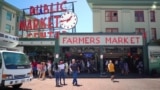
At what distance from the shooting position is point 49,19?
34.8 metres

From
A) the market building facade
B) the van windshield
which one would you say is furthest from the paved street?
the market building facade

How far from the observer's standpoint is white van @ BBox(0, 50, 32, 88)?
1210 centimetres

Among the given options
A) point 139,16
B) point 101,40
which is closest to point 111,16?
point 139,16

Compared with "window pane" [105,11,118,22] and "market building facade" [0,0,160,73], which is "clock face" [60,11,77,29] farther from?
"window pane" [105,11,118,22]

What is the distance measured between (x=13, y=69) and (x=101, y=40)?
17878mm

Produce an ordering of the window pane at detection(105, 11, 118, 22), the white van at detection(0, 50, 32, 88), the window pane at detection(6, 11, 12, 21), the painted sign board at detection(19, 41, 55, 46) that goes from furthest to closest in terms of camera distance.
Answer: the window pane at detection(6, 11, 12, 21) < the window pane at detection(105, 11, 118, 22) < the painted sign board at detection(19, 41, 55, 46) < the white van at detection(0, 50, 32, 88)

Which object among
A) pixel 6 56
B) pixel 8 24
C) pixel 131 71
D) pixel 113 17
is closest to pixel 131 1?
pixel 113 17

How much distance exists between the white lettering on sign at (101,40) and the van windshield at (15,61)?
1544 centimetres

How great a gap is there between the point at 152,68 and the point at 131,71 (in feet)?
12.4

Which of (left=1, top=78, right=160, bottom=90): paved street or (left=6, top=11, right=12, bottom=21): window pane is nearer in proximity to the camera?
(left=1, top=78, right=160, bottom=90): paved street

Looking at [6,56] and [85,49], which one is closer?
[6,56]

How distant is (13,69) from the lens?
12.6m

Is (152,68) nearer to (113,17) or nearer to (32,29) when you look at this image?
(113,17)

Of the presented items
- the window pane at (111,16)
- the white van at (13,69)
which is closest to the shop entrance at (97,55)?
the window pane at (111,16)
